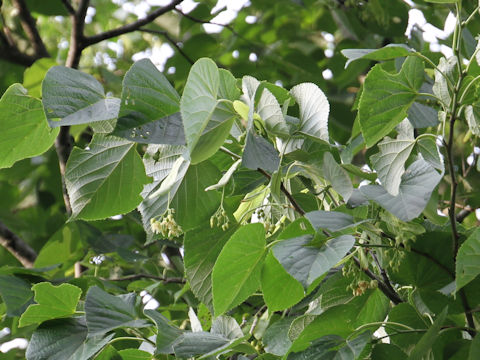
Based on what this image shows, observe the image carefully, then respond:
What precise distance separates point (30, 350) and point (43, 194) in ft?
5.14

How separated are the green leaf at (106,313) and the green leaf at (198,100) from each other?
237 millimetres

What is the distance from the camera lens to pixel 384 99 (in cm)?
75

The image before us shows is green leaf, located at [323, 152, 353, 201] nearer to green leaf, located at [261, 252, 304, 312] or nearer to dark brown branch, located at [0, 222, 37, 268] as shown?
green leaf, located at [261, 252, 304, 312]

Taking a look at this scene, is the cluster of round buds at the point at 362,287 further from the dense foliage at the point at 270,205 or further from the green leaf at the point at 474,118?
the green leaf at the point at 474,118

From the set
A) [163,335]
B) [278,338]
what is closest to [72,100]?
[163,335]

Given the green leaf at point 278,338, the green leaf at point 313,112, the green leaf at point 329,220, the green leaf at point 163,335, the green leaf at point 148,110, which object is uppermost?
the green leaf at point 148,110

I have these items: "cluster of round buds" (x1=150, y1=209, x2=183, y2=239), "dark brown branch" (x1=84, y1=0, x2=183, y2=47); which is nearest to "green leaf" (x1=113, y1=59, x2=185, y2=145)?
"cluster of round buds" (x1=150, y1=209, x2=183, y2=239)

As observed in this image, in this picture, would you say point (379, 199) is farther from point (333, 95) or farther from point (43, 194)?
point (43, 194)

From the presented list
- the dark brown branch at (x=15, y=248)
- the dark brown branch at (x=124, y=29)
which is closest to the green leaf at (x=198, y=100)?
the dark brown branch at (x=124, y=29)

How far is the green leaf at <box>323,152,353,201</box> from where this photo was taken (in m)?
0.67

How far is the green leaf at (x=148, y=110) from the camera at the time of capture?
71cm

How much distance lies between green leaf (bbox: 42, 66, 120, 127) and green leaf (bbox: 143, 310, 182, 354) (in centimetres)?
24

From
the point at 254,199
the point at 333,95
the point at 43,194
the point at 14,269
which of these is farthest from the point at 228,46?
the point at 254,199

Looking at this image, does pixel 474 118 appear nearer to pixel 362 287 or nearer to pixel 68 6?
pixel 362 287
